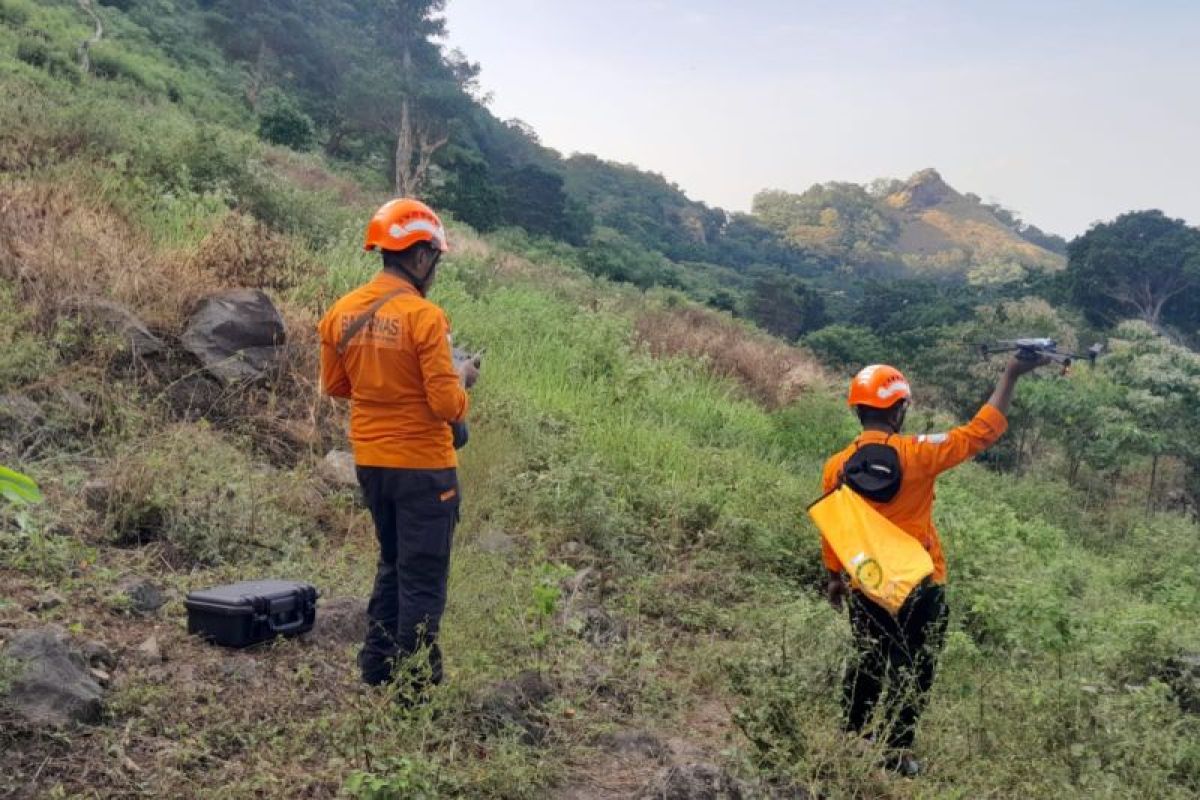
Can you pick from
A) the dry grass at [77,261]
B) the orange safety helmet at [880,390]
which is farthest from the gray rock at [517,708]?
the dry grass at [77,261]

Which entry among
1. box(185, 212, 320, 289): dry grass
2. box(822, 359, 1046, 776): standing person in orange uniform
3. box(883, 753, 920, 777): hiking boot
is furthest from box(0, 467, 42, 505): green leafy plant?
box(185, 212, 320, 289): dry grass

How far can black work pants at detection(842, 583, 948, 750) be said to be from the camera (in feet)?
12.3

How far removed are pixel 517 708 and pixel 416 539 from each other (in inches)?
32.1

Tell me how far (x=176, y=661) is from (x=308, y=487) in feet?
7.43

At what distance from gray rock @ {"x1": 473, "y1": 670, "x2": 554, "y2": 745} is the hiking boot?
1.32 m

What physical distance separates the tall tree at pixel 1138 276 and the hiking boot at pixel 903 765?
3650cm

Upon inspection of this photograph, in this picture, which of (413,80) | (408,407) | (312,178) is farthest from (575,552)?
(413,80)

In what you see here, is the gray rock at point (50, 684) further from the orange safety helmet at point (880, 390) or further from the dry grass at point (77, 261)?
the dry grass at point (77, 261)

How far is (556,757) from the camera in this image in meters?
3.70

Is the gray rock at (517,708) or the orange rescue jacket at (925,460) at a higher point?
the orange rescue jacket at (925,460)

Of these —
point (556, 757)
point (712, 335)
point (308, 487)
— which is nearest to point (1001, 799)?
point (556, 757)

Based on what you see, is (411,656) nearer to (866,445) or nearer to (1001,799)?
(866,445)

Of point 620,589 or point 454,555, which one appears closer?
point 454,555

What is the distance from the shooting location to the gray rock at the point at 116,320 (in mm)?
6688
